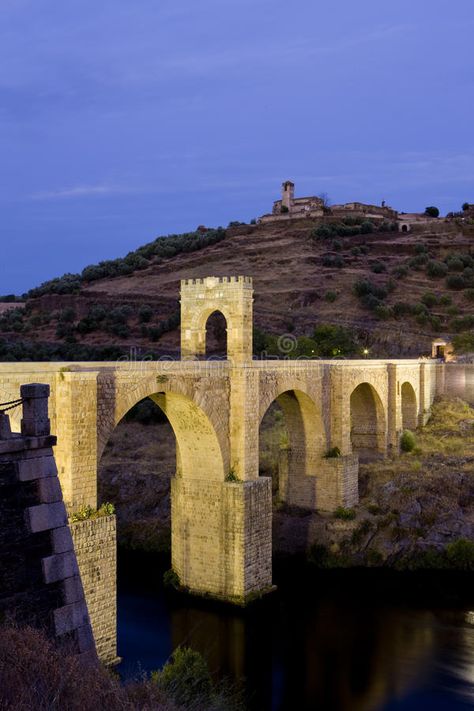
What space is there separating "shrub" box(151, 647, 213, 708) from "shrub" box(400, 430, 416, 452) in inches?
759

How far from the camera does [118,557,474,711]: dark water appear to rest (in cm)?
1498

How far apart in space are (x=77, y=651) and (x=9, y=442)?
2.49 m

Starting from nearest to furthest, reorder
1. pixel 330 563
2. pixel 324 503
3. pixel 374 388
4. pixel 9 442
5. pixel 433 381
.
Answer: pixel 9 442 → pixel 330 563 → pixel 324 503 → pixel 374 388 → pixel 433 381

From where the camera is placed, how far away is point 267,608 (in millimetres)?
18781

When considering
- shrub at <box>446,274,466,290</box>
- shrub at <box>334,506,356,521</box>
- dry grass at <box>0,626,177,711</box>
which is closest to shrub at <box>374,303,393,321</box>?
shrub at <box>446,274,466,290</box>

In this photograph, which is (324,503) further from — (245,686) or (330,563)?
(245,686)

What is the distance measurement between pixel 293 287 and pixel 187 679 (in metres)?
45.2

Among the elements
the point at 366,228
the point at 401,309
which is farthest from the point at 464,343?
the point at 366,228

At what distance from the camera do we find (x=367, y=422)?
29859 mm

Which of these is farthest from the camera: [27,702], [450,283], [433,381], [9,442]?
[450,283]

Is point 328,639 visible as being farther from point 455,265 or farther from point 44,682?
point 455,265

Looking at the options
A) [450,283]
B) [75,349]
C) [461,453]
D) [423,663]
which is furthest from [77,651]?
[450,283]

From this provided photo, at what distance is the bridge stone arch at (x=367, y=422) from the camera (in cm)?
2923

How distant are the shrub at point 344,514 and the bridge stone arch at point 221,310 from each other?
753cm
